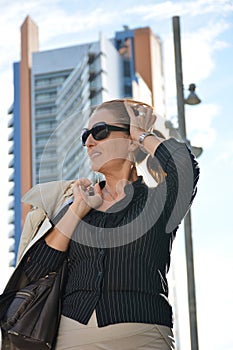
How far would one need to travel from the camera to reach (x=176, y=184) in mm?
3117

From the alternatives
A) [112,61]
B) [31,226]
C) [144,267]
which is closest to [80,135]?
[31,226]

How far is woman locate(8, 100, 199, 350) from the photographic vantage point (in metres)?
2.97

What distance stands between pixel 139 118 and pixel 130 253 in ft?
1.68

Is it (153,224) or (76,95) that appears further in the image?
(76,95)

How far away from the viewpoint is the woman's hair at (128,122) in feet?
10.5

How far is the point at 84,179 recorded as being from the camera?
3195 mm

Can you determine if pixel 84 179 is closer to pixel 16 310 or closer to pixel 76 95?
pixel 16 310

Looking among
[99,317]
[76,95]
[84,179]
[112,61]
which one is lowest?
[99,317]

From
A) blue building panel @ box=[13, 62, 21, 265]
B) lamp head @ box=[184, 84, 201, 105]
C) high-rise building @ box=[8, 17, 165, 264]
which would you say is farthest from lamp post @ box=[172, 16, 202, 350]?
blue building panel @ box=[13, 62, 21, 265]

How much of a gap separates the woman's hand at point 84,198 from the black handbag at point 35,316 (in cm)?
26

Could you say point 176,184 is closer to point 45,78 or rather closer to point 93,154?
point 93,154

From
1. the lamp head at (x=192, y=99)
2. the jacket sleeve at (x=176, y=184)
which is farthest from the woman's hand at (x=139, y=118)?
the lamp head at (x=192, y=99)

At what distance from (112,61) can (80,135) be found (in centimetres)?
5323

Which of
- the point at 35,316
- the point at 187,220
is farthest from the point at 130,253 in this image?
the point at 187,220
